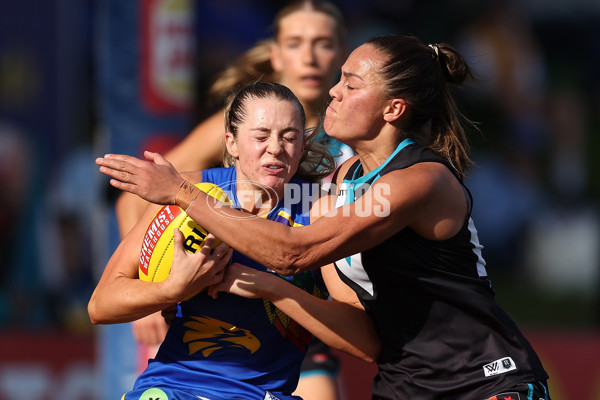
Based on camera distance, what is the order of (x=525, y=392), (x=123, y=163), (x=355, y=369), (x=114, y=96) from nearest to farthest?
(x=123, y=163) < (x=525, y=392) < (x=114, y=96) < (x=355, y=369)

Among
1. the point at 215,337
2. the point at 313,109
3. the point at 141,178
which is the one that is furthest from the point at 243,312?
the point at 313,109

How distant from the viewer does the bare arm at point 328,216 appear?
307cm

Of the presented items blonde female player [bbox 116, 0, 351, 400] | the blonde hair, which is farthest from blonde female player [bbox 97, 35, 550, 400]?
the blonde hair

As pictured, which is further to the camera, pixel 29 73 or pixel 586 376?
pixel 29 73

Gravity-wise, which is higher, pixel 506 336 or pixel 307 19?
pixel 307 19

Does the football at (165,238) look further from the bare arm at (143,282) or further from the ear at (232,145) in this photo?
the ear at (232,145)

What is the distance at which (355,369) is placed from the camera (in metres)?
7.47

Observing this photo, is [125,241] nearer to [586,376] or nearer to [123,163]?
[123,163]

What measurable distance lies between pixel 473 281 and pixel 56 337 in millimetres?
5299

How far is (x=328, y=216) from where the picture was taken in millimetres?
3246

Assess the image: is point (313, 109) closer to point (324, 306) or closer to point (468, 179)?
point (324, 306)

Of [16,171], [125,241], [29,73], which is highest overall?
[29,73]

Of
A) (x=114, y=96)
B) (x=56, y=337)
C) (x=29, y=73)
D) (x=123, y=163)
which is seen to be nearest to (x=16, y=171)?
(x=29, y=73)

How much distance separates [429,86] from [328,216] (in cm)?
74
